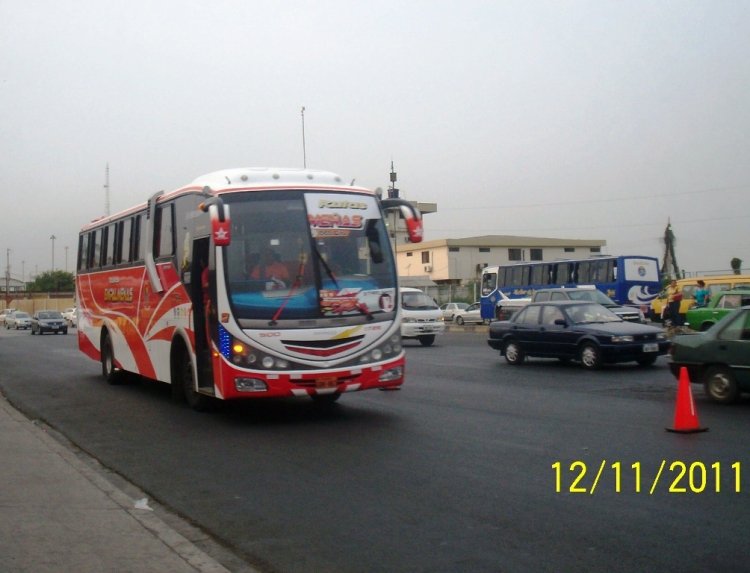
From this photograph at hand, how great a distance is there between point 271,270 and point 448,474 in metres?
4.35

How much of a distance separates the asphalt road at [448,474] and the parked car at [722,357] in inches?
14.1

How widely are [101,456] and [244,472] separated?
7.31ft

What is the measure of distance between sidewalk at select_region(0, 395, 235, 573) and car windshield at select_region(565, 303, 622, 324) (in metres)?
12.8

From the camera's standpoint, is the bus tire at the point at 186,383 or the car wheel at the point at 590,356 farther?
the car wheel at the point at 590,356

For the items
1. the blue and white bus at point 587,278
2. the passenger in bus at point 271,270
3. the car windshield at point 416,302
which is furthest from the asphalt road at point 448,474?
the blue and white bus at point 587,278

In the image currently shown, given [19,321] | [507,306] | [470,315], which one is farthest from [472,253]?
[507,306]

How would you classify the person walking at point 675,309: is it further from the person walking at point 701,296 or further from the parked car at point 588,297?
the parked car at point 588,297

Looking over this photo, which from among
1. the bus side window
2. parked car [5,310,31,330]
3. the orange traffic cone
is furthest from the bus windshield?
parked car [5,310,31,330]

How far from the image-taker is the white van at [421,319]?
3055 centimetres

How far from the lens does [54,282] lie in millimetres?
128875

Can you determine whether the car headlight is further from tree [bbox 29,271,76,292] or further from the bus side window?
tree [bbox 29,271,76,292]

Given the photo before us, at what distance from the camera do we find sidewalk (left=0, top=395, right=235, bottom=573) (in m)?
5.80

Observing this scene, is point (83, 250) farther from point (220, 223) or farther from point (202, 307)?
point (220, 223)

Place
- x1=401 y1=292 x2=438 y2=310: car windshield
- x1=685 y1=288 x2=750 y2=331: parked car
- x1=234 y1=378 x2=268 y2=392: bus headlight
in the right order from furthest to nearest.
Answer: x1=401 y1=292 x2=438 y2=310: car windshield
x1=685 y1=288 x2=750 y2=331: parked car
x1=234 y1=378 x2=268 y2=392: bus headlight
